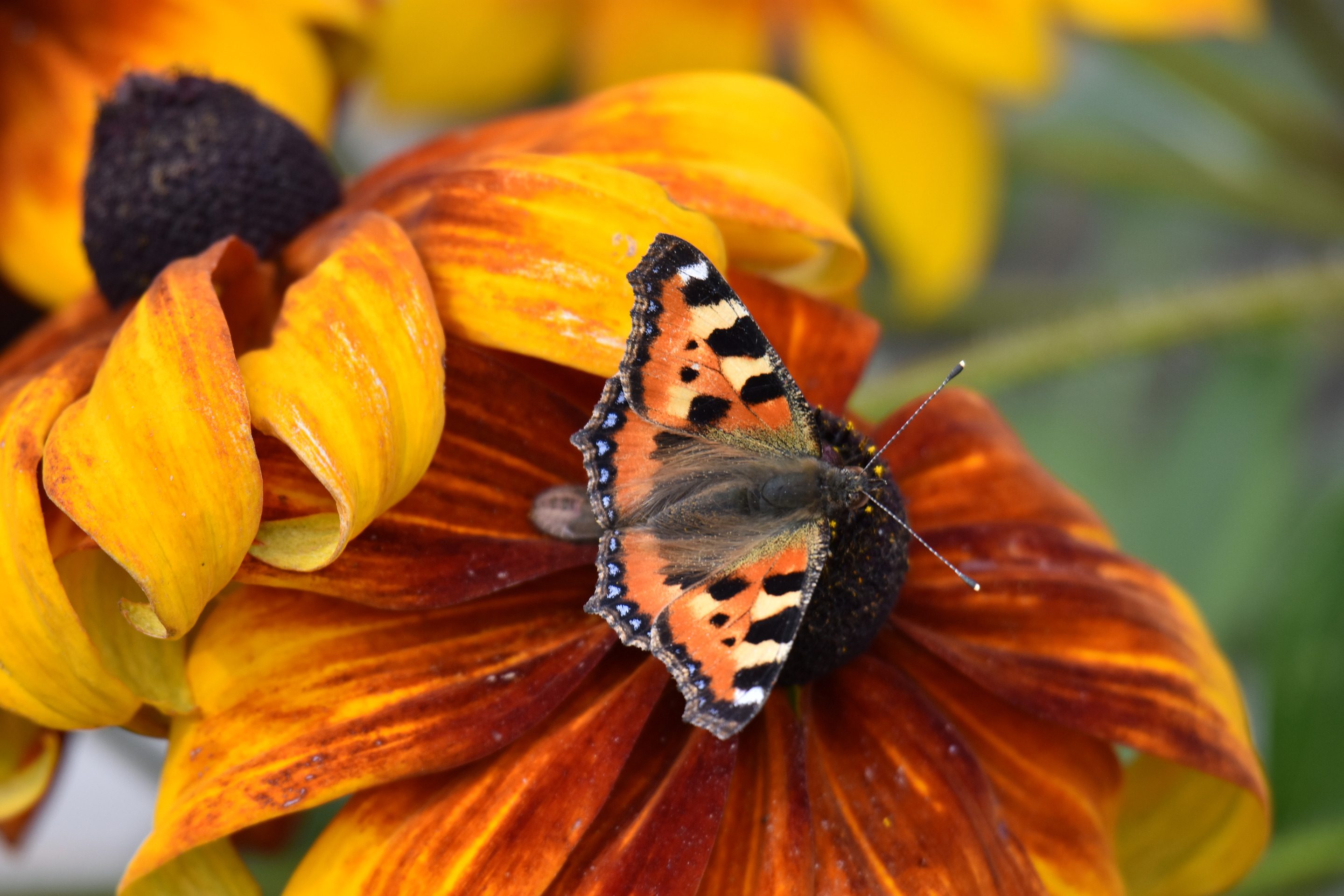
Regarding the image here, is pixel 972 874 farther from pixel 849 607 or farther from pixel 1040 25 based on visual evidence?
pixel 1040 25

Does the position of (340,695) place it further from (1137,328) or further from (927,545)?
(1137,328)

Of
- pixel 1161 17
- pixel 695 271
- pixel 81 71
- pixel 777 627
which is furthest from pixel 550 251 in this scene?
pixel 1161 17

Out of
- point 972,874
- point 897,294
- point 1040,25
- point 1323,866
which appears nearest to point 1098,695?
point 972,874

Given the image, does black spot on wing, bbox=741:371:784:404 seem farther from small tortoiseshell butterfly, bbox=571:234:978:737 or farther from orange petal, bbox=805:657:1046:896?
orange petal, bbox=805:657:1046:896

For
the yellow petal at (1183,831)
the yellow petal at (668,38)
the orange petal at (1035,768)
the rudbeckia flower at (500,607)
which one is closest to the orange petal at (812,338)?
the rudbeckia flower at (500,607)

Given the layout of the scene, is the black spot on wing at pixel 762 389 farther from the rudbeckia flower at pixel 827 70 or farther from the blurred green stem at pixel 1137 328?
the rudbeckia flower at pixel 827 70

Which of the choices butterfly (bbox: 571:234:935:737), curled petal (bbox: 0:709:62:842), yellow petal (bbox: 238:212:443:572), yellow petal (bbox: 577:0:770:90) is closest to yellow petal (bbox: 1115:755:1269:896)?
butterfly (bbox: 571:234:935:737)
